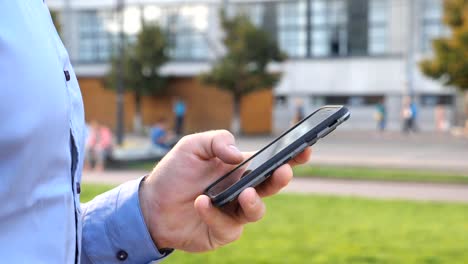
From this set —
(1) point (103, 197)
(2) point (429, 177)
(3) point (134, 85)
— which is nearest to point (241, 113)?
(3) point (134, 85)

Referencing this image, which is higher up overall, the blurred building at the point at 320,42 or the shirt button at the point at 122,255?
the shirt button at the point at 122,255

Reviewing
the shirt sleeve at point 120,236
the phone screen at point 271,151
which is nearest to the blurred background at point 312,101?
the shirt sleeve at point 120,236

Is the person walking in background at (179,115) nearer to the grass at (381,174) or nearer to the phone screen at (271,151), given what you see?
the grass at (381,174)

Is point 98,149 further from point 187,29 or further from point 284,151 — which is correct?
point 187,29

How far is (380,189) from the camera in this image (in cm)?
1296

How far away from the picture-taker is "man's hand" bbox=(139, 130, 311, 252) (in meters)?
1.69

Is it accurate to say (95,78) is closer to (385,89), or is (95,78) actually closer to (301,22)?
(301,22)

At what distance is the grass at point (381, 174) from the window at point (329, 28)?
27.2 m

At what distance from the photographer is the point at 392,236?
719 centimetres

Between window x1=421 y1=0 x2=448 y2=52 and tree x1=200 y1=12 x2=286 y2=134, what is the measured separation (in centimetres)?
1374

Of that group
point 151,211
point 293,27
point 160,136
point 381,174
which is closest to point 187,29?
point 293,27

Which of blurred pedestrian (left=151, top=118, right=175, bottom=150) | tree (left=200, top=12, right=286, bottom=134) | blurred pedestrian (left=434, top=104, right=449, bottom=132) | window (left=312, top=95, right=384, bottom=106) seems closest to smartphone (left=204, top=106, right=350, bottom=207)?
blurred pedestrian (left=151, top=118, right=175, bottom=150)

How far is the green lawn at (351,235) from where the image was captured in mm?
6062

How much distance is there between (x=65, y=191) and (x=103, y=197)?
63 cm
